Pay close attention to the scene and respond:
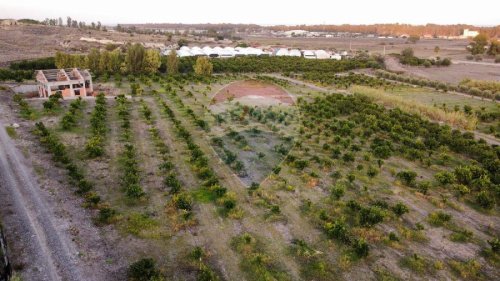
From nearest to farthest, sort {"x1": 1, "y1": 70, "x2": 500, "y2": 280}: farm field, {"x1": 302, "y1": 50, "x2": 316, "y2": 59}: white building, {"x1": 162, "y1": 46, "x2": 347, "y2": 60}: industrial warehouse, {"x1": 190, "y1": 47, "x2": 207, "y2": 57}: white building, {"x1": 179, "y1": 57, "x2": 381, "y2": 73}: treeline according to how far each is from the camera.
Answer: {"x1": 1, "y1": 70, "x2": 500, "y2": 280}: farm field < {"x1": 179, "y1": 57, "x2": 381, "y2": 73}: treeline < {"x1": 190, "y1": 47, "x2": 207, "y2": 57}: white building < {"x1": 162, "y1": 46, "x2": 347, "y2": 60}: industrial warehouse < {"x1": 302, "y1": 50, "x2": 316, "y2": 59}: white building

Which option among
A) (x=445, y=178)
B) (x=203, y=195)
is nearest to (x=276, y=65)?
(x=445, y=178)

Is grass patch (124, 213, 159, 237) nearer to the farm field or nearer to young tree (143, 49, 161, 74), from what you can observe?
the farm field

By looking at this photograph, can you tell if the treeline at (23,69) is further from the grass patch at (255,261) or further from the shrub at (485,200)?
the shrub at (485,200)

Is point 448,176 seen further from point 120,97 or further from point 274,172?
point 120,97

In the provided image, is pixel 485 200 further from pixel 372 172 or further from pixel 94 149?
pixel 94 149

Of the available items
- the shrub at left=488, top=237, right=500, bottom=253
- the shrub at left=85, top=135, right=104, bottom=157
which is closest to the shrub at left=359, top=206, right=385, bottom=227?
the shrub at left=488, top=237, right=500, bottom=253

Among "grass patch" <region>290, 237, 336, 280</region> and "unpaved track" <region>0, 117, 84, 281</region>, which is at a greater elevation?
"unpaved track" <region>0, 117, 84, 281</region>
